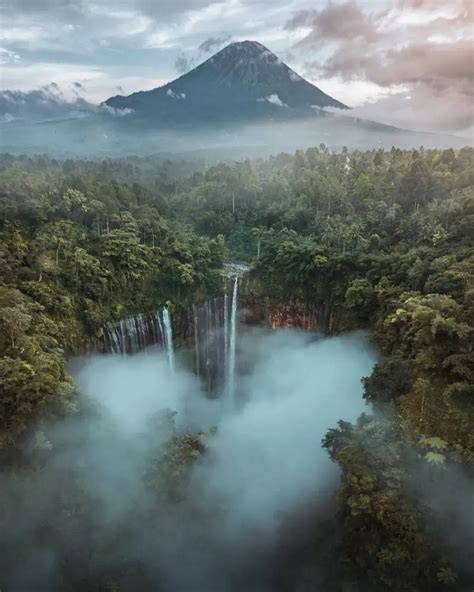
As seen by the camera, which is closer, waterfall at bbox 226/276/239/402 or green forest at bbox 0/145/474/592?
green forest at bbox 0/145/474/592

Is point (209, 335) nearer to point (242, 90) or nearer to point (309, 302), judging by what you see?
point (309, 302)

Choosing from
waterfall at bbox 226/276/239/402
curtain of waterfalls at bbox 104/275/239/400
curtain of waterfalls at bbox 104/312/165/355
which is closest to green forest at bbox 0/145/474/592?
curtain of waterfalls at bbox 104/312/165/355

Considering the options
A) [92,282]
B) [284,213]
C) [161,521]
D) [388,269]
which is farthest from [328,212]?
[161,521]

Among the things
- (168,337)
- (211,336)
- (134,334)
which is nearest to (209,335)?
(211,336)

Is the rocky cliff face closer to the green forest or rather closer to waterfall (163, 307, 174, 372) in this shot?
the green forest

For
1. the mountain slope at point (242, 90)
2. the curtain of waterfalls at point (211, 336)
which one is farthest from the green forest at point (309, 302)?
the mountain slope at point (242, 90)

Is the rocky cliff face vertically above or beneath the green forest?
beneath

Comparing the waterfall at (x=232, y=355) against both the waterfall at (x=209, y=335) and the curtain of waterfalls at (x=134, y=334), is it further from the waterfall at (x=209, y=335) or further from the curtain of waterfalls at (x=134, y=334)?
the curtain of waterfalls at (x=134, y=334)
